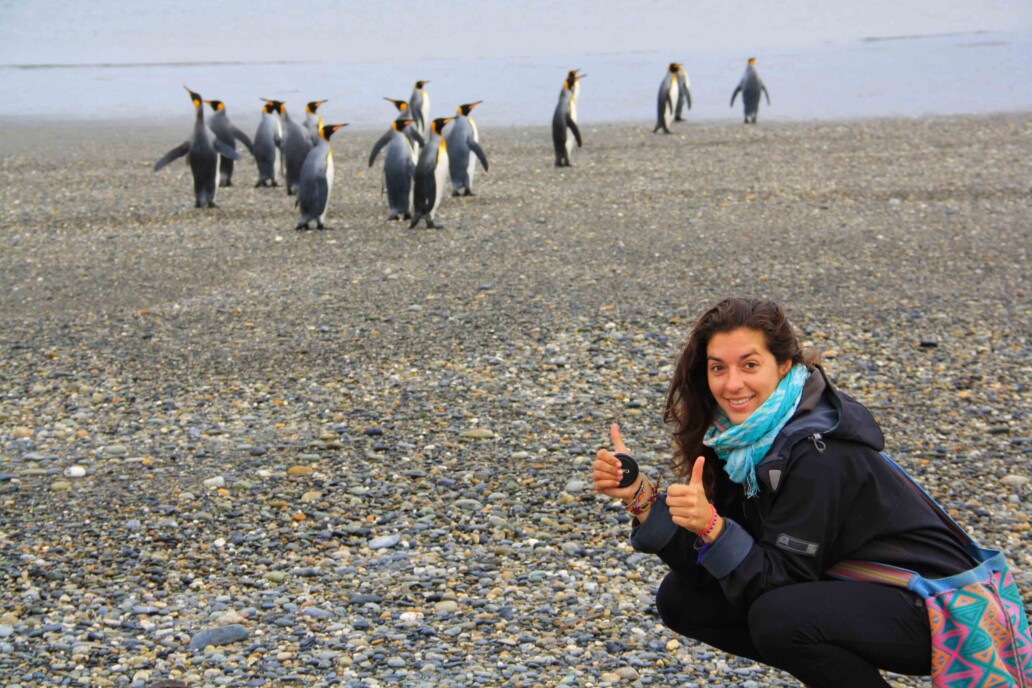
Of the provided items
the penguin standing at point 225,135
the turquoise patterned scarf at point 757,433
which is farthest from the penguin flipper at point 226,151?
the turquoise patterned scarf at point 757,433

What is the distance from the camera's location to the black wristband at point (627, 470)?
86.6 inches

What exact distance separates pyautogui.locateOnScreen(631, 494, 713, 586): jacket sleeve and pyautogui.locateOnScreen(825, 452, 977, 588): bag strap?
0.81ft

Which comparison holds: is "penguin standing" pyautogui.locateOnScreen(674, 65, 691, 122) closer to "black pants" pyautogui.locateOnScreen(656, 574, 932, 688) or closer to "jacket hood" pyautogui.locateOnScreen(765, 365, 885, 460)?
"jacket hood" pyautogui.locateOnScreen(765, 365, 885, 460)

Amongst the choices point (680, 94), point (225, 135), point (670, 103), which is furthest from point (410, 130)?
point (680, 94)

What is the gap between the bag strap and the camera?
80.7 inches

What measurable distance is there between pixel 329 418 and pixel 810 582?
2709 millimetres

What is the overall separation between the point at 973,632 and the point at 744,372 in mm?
562

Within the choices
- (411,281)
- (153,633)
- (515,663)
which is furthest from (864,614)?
(411,281)

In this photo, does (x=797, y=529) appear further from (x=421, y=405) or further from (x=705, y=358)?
(x=421, y=405)

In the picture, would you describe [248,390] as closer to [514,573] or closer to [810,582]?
[514,573]

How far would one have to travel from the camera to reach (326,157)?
9.18 meters

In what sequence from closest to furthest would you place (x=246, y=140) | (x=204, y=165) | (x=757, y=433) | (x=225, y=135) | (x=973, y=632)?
(x=973, y=632) < (x=757, y=433) < (x=204, y=165) < (x=246, y=140) < (x=225, y=135)

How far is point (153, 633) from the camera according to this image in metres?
2.91

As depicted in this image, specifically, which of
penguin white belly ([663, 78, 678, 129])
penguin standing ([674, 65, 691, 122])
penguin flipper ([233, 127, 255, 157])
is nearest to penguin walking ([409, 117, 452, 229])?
penguin flipper ([233, 127, 255, 157])
